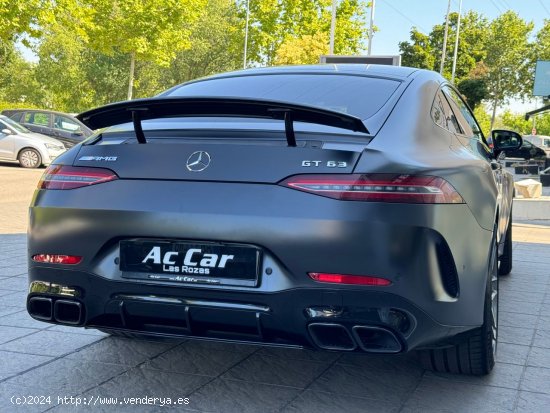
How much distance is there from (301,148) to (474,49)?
242 feet

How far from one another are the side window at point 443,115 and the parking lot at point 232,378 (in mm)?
1254

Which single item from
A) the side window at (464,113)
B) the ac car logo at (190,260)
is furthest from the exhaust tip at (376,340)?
the side window at (464,113)

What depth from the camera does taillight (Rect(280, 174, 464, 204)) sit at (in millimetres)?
2805

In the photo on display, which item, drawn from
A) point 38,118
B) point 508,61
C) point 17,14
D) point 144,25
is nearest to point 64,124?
point 38,118

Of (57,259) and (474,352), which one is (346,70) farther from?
(57,259)

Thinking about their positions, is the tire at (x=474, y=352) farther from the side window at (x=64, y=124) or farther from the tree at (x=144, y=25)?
the tree at (x=144, y=25)

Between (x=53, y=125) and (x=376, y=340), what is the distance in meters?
21.2

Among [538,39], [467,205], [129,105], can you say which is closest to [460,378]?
[467,205]

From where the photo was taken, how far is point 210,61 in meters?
62.2

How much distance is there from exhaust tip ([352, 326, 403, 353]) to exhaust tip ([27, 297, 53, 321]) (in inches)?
52.7

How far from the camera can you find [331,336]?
9.45 ft

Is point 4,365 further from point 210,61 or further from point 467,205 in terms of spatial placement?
point 210,61

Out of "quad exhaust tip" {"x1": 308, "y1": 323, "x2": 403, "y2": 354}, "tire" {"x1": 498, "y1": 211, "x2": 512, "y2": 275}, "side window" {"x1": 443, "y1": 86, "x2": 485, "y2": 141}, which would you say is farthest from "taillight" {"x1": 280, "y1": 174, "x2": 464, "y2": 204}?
"tire" {"x1": 498, "y1": 211, "x2": 512, "y2": 275}

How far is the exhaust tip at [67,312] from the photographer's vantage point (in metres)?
3.16
